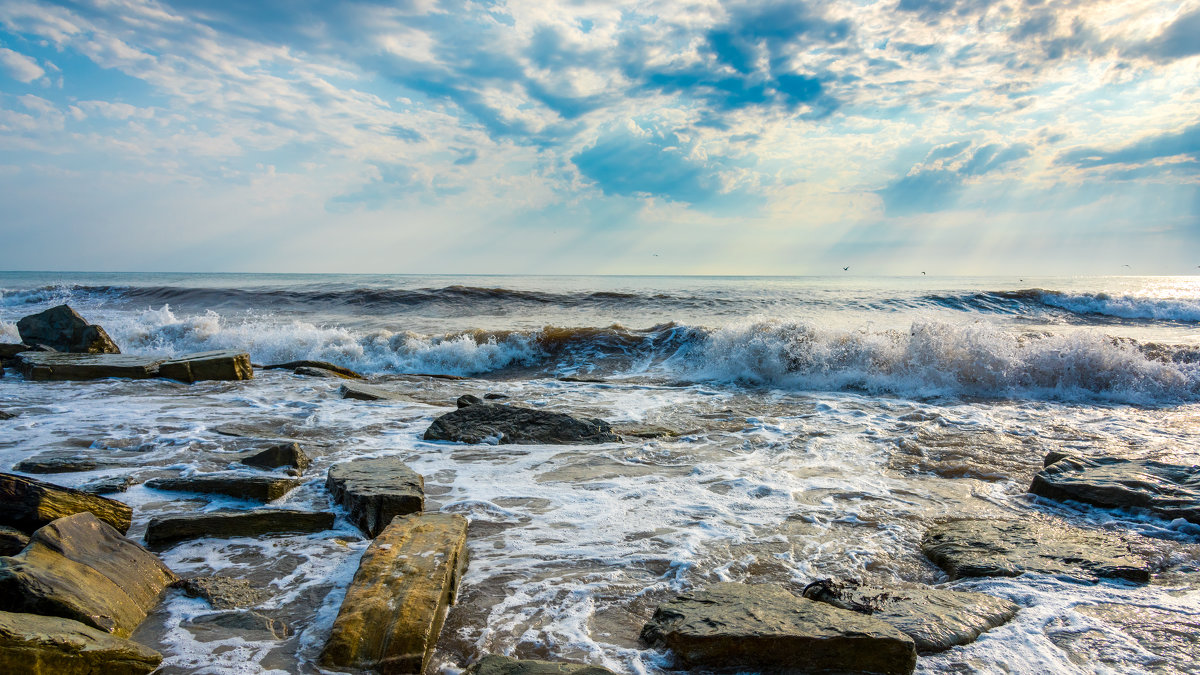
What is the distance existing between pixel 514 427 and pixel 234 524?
2860 millimetres

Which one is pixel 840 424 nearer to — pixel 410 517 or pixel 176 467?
pixel 410 517

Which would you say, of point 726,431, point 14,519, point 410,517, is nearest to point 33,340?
point 14,519

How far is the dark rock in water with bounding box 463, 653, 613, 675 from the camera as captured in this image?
6.76ft

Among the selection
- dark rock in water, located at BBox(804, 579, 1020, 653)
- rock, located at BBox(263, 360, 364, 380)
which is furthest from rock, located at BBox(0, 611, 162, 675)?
rock, located at BBox(263, 360, 364, 380)

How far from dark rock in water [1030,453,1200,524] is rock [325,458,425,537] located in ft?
15.3

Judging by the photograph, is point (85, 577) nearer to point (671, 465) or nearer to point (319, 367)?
point (671, 465)

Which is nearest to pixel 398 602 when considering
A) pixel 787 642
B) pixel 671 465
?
pixel 787 642

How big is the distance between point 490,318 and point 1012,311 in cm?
1952

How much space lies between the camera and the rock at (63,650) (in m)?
1.79

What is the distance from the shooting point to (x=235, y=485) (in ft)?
12.9

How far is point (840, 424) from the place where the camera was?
709 centimetres

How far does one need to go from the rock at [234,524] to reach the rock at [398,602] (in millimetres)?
770

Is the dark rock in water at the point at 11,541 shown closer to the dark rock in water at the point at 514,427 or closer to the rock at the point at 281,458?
the rock at the point at 281,458

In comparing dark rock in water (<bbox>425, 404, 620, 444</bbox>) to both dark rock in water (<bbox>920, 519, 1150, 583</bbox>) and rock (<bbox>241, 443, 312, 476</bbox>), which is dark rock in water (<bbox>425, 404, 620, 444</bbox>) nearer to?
rock (<bbox>241, 443, 312, 476</bbox>)
